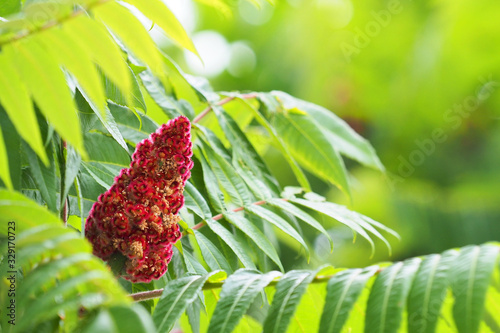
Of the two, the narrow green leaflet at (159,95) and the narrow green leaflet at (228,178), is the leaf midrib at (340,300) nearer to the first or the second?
the narrow green leaflet at (228,178)

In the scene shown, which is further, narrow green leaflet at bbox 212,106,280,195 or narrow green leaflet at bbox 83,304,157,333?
narrow green leaflet at bbox 212,106,280,195

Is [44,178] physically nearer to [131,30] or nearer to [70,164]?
[70,164]

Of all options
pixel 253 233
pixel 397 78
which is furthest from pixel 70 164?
pixel 397 78

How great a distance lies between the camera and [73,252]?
36cm

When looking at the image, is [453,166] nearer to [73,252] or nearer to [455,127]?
[455,127]

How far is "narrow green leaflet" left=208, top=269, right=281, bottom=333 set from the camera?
0.45 metres

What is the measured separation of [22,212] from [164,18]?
0.18 meters

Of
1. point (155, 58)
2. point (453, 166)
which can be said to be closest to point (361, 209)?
point (453, 166)

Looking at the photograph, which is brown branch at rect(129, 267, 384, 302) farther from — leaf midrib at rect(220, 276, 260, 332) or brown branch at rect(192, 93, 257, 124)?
brown branch at rect(192, 93, 257, 124)

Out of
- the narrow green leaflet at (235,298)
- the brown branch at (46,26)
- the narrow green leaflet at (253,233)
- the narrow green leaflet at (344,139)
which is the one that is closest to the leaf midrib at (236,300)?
the narrow green leaflet at (235,298)

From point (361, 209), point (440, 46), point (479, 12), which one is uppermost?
point (479, 12)

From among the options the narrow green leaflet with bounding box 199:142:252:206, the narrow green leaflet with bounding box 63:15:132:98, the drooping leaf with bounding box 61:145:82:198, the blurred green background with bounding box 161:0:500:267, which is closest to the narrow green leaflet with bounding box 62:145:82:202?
the drooping leaf with bounding box 61:145:82:198

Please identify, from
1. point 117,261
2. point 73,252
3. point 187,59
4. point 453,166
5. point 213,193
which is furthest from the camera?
point 453,166

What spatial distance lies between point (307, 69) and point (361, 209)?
3.39ft
